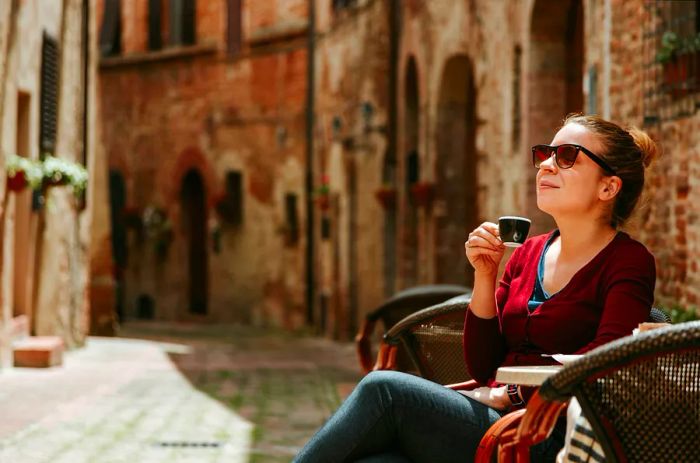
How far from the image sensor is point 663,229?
23.3 feet

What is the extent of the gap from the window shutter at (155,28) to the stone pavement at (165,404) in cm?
1213

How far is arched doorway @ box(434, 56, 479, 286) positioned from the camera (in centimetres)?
1366

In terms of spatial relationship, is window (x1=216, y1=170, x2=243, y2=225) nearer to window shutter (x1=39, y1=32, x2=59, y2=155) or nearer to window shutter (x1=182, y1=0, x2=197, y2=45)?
window shutter (x1=182, y1=0, x2=197, y2=45)

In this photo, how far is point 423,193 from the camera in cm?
1391

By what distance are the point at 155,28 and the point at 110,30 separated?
113cm

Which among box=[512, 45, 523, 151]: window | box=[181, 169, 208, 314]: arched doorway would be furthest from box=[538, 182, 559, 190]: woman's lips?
box=[181, 169, 208, 314]: arched doorway

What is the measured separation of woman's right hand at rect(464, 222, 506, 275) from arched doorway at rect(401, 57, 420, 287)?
11757mm

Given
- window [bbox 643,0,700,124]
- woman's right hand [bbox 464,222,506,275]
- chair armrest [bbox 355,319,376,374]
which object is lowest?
chair armrest [bbox 355,319,376,374]

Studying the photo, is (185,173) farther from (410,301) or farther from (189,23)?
(410,301)

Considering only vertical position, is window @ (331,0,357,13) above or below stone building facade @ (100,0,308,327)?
above

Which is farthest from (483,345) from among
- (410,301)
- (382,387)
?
(410,301)

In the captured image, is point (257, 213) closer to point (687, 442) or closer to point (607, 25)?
point (607, 25)

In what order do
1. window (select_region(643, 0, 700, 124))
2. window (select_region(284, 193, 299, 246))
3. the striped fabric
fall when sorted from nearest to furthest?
the striped fabric, window (select_region(643, 0, 700, 124)), window (select_region(284, 193, 299, 246))

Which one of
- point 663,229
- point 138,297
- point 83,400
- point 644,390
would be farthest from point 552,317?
point 138,297
